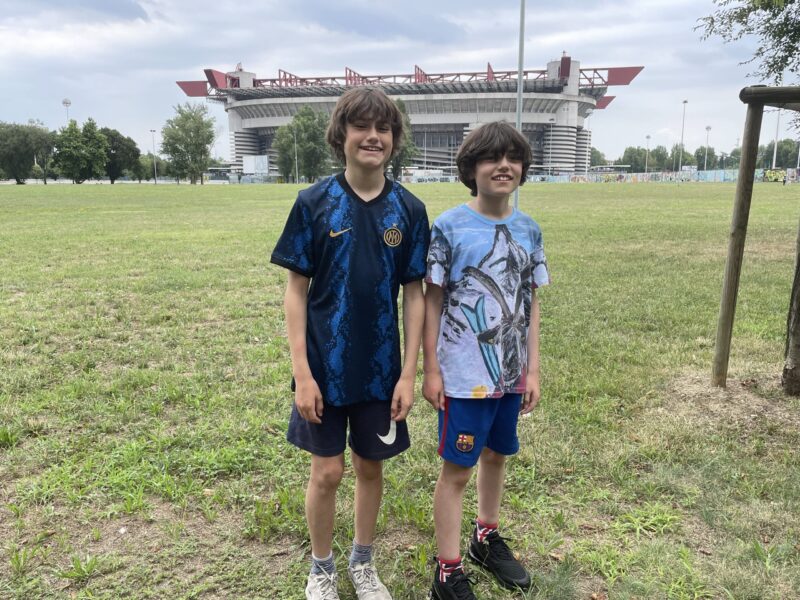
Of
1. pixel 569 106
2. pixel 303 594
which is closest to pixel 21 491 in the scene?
pixel 303 594

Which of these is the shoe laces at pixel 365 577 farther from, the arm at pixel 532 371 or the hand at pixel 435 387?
the arm at pixel 532 371

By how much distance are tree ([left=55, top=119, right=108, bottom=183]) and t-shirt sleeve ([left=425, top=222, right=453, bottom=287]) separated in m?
72.2

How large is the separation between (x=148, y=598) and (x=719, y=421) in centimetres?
337

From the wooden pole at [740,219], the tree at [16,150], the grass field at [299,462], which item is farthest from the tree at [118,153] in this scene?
the wooden pole at [740,219]

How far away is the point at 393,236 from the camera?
2.05 meters

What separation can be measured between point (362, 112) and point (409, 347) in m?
0.82

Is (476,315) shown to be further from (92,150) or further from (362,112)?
(92,150)

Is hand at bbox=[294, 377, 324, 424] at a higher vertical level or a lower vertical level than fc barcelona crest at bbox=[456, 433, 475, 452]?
higher

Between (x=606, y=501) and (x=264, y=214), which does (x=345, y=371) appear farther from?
(x=264, y=214)

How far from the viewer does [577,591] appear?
2373 mm

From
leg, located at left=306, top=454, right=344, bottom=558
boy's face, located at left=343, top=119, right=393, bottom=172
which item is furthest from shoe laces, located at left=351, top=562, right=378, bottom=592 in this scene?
boy's face, located at left=343, top=119, right=393, bottom=172

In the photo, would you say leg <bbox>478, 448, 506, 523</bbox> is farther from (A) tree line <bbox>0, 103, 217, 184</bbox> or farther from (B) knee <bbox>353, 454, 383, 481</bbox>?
(A) tree line <bbox>0, 103, 217, 184</bbox>

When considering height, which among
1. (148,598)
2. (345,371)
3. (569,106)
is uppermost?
(569,106)

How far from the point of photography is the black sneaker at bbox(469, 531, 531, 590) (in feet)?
7.84
